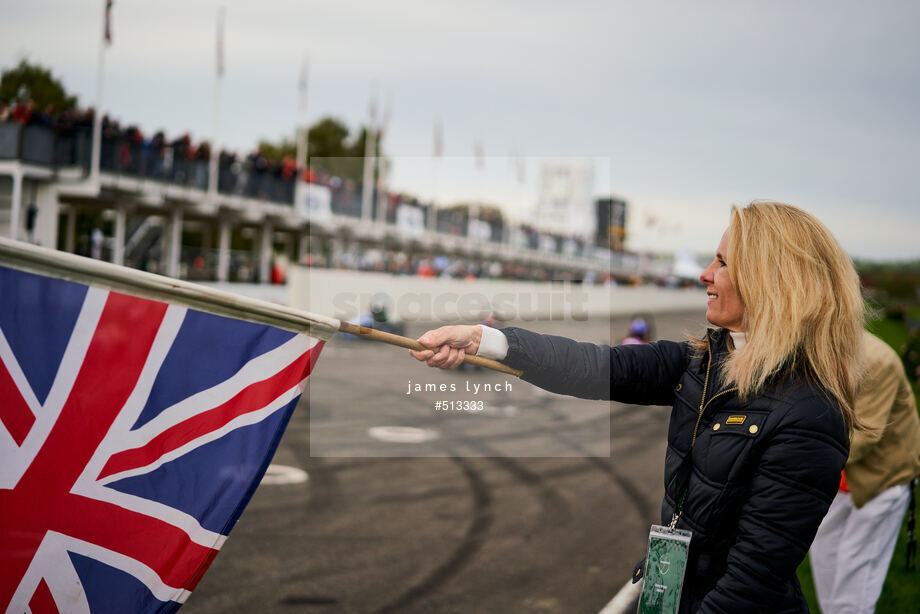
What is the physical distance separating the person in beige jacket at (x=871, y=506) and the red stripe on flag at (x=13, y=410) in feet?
12.2

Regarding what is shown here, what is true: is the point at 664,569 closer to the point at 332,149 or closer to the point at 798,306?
the point at 798,306

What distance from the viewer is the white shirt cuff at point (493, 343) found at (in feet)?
8.84

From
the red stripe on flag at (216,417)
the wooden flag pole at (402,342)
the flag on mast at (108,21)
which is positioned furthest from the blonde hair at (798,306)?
the flag on mast at (108,21)

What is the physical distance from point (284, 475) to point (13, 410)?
6661 mm

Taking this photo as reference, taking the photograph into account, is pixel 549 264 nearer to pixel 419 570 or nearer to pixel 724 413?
pixel 419 570

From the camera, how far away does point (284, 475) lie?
8.95 meters

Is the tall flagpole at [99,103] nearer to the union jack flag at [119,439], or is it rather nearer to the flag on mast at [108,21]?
the flag on mast at [108,21]

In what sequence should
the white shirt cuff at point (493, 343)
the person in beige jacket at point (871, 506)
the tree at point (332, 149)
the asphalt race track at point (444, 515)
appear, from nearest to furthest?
the white shirt cuff at point (493, 343) → the person in beige jacket at point (871, 506) → the asphalt race track at point (444, 515) → the tree at point (332, 149)

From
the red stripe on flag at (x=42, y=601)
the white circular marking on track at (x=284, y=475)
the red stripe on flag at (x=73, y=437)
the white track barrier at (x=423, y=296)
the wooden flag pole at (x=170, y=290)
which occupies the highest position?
the wooden flag pole at (x=170, y=290)

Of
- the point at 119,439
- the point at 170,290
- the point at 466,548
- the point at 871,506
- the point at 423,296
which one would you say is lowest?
the point at 466,548

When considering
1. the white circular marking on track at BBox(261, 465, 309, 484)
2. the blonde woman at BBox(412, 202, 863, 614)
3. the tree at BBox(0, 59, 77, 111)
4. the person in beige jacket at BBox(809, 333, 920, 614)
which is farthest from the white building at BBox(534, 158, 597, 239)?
the blonde woman at BBox(412, 202, 863, 614)

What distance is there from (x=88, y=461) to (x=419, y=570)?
4.06 meters

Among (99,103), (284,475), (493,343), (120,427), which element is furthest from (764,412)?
(99,103)

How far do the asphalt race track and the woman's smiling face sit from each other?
15.6 inches
